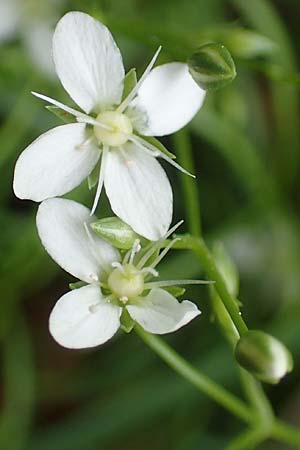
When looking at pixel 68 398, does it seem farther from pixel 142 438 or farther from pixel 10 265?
pixel 10 265

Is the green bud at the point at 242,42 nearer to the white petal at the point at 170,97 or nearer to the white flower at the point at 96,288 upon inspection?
the white petal at the point at 170,97

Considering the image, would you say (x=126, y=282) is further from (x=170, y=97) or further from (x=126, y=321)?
(x=170, y=97)

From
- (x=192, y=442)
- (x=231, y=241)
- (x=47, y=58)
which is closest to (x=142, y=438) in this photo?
(x=192, y=442)

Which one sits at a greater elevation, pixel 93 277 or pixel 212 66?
pixel 212 66

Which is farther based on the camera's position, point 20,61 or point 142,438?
point 142,438

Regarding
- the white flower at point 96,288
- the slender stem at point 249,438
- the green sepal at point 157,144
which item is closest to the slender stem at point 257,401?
the slender stem at point 249,438

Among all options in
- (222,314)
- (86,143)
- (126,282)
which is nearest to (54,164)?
(86,143)

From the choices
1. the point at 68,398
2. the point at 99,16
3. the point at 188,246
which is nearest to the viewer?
the point at 188,246
